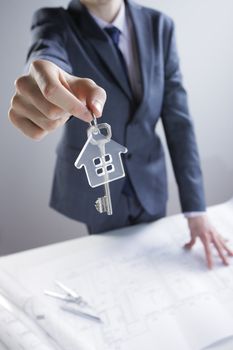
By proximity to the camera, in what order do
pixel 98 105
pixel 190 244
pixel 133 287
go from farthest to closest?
1. pixel 190 244
2. pixel 133 287
3. pixel 98 105

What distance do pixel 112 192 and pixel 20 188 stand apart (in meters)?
0.55

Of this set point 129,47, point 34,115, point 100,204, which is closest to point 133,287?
point 100,204

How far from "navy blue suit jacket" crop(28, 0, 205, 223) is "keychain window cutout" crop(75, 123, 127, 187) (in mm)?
366

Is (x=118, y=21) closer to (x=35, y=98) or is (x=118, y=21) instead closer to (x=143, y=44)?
(x=143, y=44)

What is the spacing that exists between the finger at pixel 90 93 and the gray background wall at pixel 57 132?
31.4 inches

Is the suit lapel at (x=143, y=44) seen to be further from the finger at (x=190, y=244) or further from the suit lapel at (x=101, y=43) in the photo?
the finger at (x=190, y=244)

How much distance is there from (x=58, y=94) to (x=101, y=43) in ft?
1.54

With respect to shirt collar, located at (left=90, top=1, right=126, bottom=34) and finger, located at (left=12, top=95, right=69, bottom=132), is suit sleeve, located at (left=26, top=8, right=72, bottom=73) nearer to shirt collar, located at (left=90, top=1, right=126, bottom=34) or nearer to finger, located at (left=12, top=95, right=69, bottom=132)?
shirt collar, located at (left=90, top=1, right=126, bottom=34)

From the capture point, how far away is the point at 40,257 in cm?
93

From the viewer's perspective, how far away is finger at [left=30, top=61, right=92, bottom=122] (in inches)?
18.5

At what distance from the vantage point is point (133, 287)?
2.73 feet

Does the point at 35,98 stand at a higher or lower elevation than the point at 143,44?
higher

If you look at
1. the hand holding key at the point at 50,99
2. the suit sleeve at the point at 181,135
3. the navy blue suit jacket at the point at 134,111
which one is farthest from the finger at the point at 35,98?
the suit sleeve at the point at 181,135

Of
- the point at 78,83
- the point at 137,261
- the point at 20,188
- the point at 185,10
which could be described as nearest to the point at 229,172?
the point at 185,10
